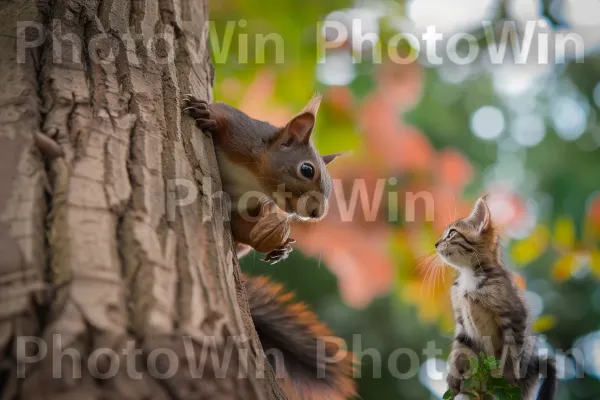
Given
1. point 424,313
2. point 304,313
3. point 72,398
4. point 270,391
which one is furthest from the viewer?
point 424,313

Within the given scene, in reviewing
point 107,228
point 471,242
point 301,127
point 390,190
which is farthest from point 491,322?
point 390,190

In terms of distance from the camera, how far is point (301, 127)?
2447 millimetres

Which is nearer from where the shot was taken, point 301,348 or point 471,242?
point 471,242

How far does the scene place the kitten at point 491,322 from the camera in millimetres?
1482

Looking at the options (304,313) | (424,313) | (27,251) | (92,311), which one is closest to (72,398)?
(92,311)

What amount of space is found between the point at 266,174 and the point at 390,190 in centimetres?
141

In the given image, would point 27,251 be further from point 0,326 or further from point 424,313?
point 424,313

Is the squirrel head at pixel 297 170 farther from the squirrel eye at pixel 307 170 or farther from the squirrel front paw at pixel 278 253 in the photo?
the squirrel front paw at pixel 278 253

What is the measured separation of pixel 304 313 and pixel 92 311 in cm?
122

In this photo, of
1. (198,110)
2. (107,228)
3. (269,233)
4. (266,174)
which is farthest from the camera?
(266,174)

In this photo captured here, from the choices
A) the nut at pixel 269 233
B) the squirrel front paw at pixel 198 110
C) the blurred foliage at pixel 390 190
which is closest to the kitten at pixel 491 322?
the nut at pixel 269 233

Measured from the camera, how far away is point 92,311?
1.13m

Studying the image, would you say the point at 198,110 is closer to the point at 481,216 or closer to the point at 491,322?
the point at 481,216

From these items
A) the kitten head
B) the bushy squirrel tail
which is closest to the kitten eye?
the bushy squirrel tail
